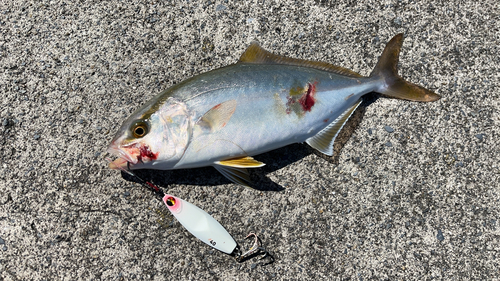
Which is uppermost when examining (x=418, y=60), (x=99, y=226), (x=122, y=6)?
(x=122, y=6)

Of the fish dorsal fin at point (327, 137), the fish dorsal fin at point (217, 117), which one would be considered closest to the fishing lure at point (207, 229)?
the fish dorsal fin at point (217, 117)

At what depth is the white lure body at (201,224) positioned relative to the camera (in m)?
1.97

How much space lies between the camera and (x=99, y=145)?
2.12 meters

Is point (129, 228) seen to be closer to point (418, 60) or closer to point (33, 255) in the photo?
point (33, 255)

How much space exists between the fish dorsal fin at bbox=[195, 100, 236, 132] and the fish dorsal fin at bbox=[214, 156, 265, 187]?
0.72 ft

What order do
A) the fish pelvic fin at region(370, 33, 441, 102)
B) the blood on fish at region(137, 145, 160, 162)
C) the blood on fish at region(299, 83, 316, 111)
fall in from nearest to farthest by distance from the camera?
the blood on fish at region(137, 145, 160, 162) → the blood on fish at region(299, 83, 316, 111) → the fish pelvic fin at region(370, 33, 441, 102)

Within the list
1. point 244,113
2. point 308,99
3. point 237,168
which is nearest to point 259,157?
point 237,168

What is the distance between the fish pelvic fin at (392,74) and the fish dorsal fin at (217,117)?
1.00 m

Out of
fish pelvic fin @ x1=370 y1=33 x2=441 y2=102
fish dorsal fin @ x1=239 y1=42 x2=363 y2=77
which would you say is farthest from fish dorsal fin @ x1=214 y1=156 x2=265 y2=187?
fish pelvic fin @ x1=370 y1=33 x2=441 y2=102

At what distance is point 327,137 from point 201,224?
3.26 ft

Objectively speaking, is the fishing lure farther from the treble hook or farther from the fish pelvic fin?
the fish pelvic fin

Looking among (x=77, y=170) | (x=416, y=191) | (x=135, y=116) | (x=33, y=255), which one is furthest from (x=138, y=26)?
(x=416, y=191)

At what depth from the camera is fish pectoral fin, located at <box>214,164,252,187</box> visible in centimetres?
196

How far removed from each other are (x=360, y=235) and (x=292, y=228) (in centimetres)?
45
